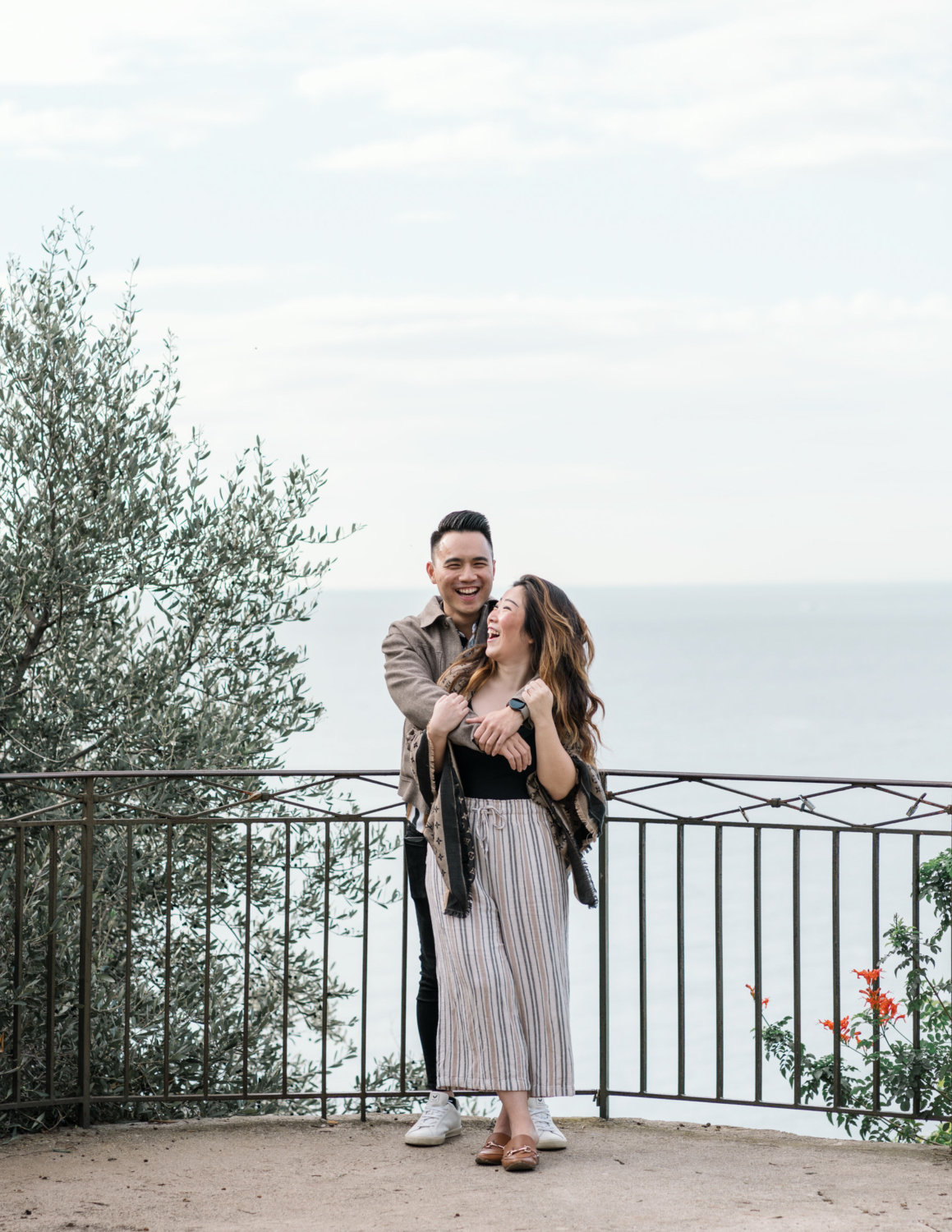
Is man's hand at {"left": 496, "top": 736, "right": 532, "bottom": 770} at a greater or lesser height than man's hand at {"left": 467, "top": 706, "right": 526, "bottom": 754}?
lesser

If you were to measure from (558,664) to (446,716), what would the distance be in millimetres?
341

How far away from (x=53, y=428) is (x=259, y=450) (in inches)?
40.8

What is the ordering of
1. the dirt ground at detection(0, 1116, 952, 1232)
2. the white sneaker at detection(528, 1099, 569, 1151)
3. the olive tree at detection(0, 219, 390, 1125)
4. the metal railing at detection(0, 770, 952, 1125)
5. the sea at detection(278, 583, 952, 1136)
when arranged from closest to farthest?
1. the dirt ground at detection(0, 1116, 952, 1232)
2. the white sneaker at detection(528, 1099, 569, 1151)
3. the metal railing at detection(0, 770, 952, 1125)
4. the olive tree at detection(0, 219, 390, 1125)
5. the sea at detection(278, 583, 952, 1136)

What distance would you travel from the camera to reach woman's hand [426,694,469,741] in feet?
10.4

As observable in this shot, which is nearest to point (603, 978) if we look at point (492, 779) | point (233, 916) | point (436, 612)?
point (492, 779)

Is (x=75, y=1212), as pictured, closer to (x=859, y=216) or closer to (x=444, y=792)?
(x=444, y=792)

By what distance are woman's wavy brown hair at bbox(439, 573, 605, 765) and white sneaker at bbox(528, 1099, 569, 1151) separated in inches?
41.1

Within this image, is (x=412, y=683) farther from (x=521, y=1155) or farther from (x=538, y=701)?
(x=521, y=1155)

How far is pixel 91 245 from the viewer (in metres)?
6.19

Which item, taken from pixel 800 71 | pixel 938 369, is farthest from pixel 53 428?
pixel 938 369

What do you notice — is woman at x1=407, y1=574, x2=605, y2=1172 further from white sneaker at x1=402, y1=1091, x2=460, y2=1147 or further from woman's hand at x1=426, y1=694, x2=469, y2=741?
white sneaker at x1=402, y1=1091, x2=460, y2=1147

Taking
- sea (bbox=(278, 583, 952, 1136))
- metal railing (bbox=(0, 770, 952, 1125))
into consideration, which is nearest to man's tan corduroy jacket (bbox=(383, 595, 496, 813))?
metal railing (bbox=(0, 770, 952, 1125))

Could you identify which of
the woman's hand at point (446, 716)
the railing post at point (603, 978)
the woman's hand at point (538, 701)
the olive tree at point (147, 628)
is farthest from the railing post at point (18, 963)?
the olive tree at point (147, 628)

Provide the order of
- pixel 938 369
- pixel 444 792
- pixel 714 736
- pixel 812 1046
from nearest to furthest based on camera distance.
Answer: pixel 444 792 < pixel 812 1046 < pixel 938 369 < pixel 714 736
